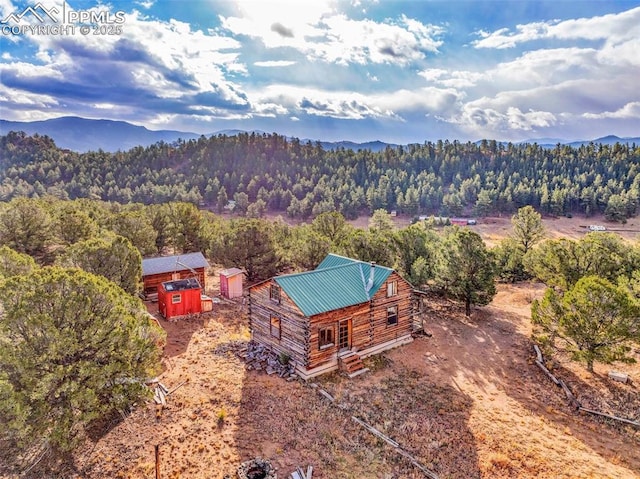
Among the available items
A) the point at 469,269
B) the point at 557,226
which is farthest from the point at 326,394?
the point at 557,226

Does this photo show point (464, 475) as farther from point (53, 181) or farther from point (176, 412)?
point (53, 181)

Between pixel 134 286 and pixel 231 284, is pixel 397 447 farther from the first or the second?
pixel 231 284

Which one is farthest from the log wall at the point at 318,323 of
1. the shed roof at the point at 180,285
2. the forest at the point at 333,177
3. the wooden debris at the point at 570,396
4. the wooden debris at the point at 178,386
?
the forest at the point at 333,177

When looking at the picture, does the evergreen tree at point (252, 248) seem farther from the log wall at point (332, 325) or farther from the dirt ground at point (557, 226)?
the dirt ground at point (557, 226)

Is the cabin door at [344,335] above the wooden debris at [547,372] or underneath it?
above

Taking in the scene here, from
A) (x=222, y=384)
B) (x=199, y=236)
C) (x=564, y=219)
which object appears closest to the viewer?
(x=222, y=384)

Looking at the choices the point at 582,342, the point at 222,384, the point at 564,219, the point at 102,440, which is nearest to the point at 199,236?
the point at 222,384
